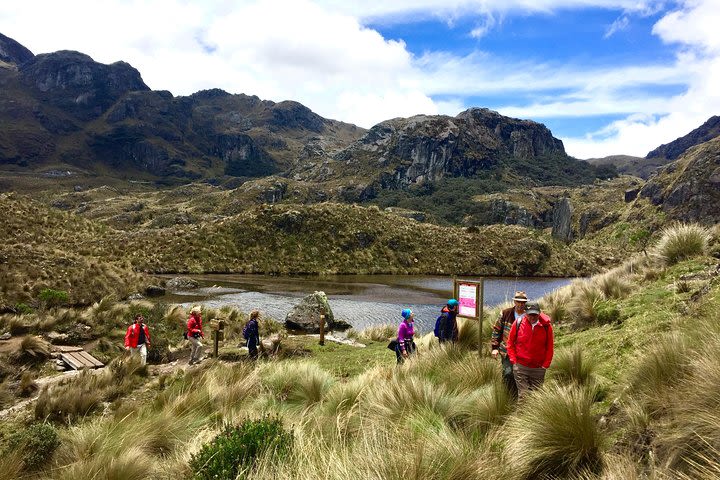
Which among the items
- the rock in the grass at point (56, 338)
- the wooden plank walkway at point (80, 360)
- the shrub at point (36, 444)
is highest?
the shrub at point (36, 444)

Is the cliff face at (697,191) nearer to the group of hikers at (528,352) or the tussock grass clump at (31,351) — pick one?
the group of hikers at (528,352)

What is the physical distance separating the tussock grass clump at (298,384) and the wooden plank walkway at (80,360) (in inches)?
263

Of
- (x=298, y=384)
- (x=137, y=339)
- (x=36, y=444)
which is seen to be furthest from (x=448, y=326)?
(x=137, y=339)

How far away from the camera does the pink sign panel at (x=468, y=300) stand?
9.43 m

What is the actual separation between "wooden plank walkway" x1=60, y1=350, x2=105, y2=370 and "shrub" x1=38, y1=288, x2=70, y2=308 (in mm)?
8981

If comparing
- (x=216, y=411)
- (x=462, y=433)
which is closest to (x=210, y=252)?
(x=216, y=411)

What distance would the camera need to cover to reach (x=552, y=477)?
4090 millimetres

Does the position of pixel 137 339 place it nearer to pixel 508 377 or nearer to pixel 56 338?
pixel 56 338

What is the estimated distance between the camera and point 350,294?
3644 cm

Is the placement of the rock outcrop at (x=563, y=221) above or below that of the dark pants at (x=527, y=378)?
above

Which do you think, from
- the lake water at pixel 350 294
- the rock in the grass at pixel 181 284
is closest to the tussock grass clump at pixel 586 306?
the lake water at pixel 350 294

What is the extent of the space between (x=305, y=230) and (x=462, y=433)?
55.3 metres

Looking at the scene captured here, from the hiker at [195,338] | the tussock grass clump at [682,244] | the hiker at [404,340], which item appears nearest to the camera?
the hiker at [404,340]

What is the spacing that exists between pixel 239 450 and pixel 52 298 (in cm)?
2140
